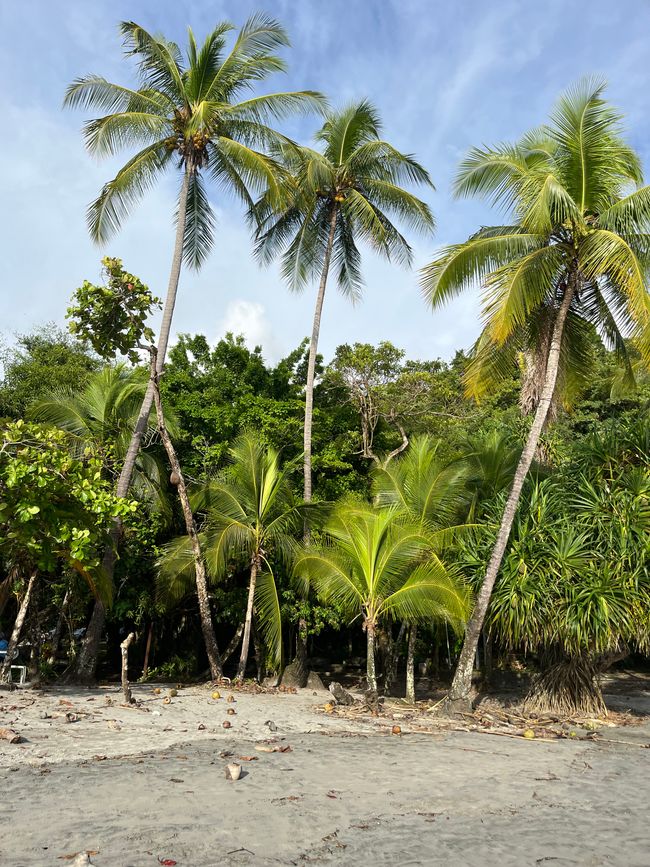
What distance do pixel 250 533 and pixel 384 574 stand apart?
10.7 ft

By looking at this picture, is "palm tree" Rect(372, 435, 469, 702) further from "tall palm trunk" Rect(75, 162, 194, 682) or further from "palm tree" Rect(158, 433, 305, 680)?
"tall palm trunk" Rect(75, 162, 194, 682)

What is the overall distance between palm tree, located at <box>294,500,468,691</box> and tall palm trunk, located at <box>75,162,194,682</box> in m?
3.79

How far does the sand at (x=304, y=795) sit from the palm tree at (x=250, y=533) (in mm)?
3772

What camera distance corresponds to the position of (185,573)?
14.2m

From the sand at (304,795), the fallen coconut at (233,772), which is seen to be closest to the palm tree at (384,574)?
the sand at (304,795)

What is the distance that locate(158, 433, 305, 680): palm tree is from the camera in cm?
1364

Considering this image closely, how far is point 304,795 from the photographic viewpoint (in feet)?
20.8

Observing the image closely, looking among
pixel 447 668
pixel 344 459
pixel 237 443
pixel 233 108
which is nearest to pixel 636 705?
pixel 447 668

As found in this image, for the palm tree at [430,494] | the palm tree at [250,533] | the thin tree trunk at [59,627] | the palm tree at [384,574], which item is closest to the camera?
the palm tree at [384,574]

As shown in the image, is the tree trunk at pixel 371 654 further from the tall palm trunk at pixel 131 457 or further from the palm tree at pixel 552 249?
the tall palm trunk at pixel 131 457

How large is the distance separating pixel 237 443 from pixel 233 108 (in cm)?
731

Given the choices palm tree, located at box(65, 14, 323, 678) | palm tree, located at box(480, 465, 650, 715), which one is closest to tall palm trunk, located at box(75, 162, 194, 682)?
palm tree, located at box(65, 14, 323, 678)

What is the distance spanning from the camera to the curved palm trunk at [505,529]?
445 inches

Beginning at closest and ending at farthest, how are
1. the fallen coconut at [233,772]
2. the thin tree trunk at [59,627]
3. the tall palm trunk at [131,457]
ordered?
the fallen coconut at [233,772] < the tall palm trunk at [131,457] < the thin tree trunk at [59,627]
